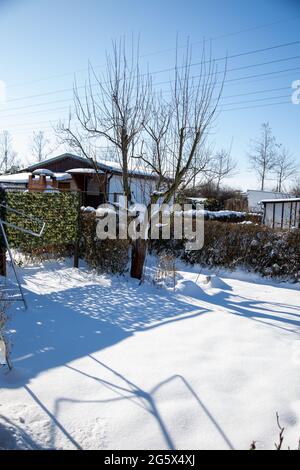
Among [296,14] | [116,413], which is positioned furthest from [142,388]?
[296,14]

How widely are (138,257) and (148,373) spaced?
417 centimetres

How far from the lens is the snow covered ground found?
2.32 meters

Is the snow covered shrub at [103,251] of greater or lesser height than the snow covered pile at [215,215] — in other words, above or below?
below

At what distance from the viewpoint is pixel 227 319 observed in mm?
4992

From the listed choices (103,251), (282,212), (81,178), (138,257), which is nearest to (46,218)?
(103,251)

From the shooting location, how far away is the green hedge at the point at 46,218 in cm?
742

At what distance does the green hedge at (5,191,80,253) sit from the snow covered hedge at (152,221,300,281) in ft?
11.4

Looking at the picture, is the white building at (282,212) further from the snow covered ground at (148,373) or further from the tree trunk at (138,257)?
the snow covered ground at (148,373)

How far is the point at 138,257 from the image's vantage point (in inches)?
288

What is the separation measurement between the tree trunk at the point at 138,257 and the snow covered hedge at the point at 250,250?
2.90 meters

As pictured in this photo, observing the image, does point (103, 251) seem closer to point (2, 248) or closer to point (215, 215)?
point (2, 248)

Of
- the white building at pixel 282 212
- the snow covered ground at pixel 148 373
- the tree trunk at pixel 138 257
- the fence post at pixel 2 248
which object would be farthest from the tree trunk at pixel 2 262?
the white building at pixel 282 212

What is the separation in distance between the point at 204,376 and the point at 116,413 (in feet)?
3.17

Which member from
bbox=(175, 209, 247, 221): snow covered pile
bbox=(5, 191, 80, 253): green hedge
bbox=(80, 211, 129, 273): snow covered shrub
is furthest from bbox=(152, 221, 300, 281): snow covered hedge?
bbox=(5, 191, 80, 253): green hedge
